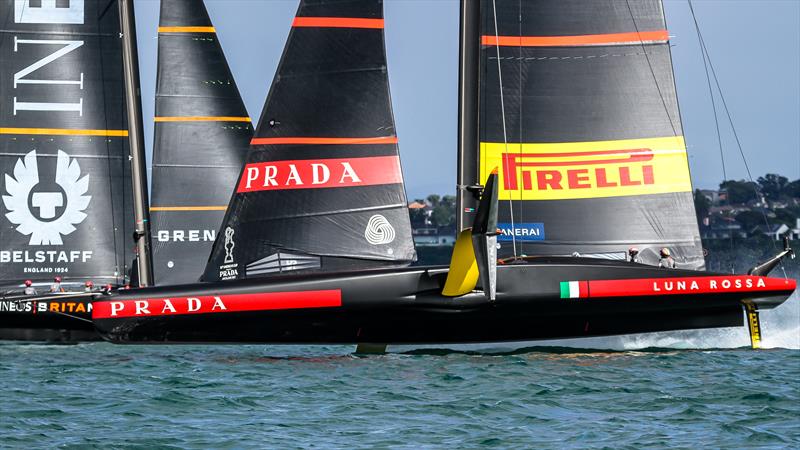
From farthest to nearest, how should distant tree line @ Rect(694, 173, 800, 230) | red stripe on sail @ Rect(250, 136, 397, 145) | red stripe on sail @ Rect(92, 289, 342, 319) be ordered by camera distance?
distant tree line @ Rect(694, 173, 800, 230)
red stripe on sail @ Rect(250, 136, 397, 145)
red stripe on sail @ Rect(92, 289, 342, 319)

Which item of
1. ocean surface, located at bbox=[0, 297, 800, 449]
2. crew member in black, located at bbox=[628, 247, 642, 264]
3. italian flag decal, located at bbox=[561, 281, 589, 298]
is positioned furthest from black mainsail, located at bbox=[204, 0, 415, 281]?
crew member in black, located at bbox=[628, 247, 642, 264]

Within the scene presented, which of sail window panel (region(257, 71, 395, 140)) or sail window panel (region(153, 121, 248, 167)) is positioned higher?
sail window panel (region(153, 121, 248, 167))

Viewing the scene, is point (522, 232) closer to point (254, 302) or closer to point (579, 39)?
point (579, 39)

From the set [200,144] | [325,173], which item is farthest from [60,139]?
[325,173]

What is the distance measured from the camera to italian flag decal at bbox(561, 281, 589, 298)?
17.3 meters

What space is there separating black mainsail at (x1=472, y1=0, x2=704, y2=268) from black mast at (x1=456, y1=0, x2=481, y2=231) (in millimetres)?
62

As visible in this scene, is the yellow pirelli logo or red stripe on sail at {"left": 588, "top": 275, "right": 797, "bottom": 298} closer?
red stripe on sail at {"left": 588, "top": 275, "right": 797, "bottom": 298}

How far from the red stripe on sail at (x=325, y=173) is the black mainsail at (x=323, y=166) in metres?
0.01

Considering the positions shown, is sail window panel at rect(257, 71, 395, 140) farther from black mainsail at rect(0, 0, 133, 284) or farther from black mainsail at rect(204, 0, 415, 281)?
black mainsail at rect(0, 0, 133, 284)

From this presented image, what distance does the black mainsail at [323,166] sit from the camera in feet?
60.0

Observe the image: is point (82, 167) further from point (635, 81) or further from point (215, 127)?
point (635, 81)

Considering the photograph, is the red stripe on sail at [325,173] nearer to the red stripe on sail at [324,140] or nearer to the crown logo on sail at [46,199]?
the red stripe on sail at [324,140]

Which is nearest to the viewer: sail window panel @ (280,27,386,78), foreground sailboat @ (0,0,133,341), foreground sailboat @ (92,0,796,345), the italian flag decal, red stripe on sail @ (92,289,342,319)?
red stripe on sail @ (92,289,342,319)

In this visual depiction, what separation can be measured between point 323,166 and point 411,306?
230cm
